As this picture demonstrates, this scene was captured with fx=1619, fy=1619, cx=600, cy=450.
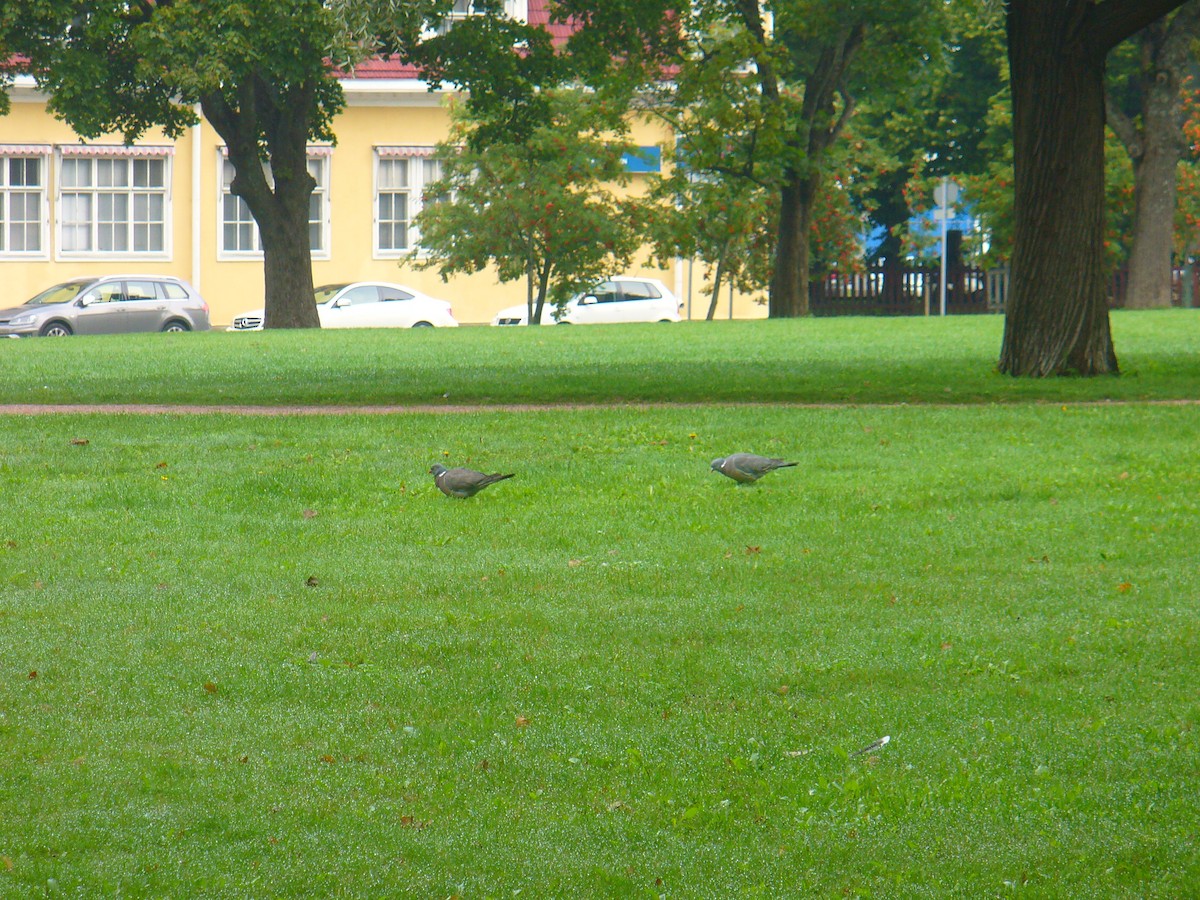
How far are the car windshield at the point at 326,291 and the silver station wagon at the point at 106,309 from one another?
12.4ft

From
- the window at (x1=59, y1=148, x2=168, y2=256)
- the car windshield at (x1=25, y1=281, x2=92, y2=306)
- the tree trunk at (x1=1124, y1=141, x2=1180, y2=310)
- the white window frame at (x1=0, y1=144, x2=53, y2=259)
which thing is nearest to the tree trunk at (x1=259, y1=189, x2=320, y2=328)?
the car windshield at (x1=25, y1=281, x2=92, y2=306)

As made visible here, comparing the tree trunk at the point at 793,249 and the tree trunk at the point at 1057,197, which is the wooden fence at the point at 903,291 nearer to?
the tree trunk at the point at 793,249

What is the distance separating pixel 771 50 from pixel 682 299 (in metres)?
15.8

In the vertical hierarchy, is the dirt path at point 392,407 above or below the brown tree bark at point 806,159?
below

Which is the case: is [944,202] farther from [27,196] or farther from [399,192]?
[27,196]

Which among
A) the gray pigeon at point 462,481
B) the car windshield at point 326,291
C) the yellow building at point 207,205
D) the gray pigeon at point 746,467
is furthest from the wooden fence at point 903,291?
the gray pigeon at point 462,481

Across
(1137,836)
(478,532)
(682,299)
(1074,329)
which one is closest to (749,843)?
(1137,836)

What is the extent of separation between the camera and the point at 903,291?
43.5 metres

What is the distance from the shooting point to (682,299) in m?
46.2

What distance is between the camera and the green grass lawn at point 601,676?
3.97m

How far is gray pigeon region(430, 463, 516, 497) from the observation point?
878 centimetres

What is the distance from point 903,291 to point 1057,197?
94.0 ft

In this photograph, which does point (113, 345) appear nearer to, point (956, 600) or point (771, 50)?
point (771, 50)

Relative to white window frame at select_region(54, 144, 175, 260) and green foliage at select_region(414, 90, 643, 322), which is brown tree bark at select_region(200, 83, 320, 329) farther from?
white window frame at select_region(54, 144, 175, 260)
